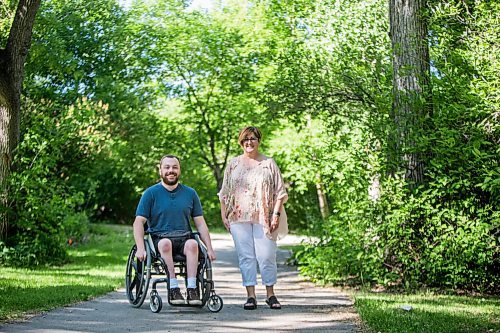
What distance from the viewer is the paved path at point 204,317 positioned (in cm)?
641

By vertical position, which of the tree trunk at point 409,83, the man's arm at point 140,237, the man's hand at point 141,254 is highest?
the tree trunk at point 409,83

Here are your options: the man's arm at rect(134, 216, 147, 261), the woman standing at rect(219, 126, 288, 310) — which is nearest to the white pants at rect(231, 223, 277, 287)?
the woman standing at rect(219, 126, 288, 310)

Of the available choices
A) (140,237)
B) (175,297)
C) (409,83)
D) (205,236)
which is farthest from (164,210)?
(409,83)

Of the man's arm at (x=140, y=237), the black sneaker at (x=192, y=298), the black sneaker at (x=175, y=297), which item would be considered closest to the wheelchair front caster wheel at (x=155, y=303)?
the black sneaker at (x=175, y=297)

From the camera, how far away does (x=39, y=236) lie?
12.9 metres

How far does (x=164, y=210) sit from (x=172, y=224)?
15 cm

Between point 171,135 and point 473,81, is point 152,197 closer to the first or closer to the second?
point 473,81

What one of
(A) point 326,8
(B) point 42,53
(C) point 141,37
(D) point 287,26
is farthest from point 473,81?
(C) point 141,37

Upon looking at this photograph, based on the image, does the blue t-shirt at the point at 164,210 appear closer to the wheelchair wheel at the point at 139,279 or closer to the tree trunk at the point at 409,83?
the wheelchair wheel at the point at 139,279

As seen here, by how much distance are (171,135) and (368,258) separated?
49.7ft

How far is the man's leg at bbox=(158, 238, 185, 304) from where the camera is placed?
7.45 meters

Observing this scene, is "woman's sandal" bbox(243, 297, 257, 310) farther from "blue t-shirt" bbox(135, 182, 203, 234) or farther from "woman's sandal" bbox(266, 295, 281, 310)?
"blue t-shirt" bbox(135, 182, 203, 234)

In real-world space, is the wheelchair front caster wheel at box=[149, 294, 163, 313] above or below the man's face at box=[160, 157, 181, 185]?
below

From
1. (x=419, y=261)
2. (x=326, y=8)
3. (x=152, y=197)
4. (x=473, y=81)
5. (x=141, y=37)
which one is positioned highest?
(x=141, y=37)
